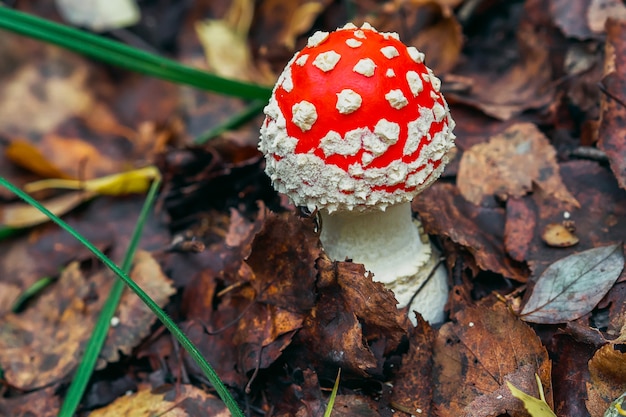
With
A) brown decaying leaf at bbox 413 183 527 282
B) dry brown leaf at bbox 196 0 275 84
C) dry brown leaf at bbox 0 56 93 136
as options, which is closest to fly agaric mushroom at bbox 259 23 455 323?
brown decaying leaf at bbox 413 183 527 282

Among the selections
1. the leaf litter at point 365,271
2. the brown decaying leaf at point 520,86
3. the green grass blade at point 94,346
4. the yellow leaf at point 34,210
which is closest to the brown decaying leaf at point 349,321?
the leaf litter at point 365,271

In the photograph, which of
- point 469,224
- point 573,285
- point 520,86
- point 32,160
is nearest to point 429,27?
point 520,86

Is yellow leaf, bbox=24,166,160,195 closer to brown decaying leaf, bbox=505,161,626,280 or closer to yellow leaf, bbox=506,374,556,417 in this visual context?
brown decaying leaf, bbox=505,161,626,280

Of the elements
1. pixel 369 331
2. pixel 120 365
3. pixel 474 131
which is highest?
pixel 474 131

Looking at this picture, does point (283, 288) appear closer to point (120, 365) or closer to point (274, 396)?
point (274, 396)

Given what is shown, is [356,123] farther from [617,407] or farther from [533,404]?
[617,407]

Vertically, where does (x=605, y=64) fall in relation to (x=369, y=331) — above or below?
above

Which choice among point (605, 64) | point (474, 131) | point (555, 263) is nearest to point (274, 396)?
point (555, 263)
